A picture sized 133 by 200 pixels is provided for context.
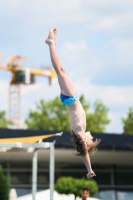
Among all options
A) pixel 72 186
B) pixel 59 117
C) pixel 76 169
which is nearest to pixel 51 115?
pixel 59 117

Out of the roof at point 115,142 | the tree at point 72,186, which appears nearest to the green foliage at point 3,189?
the tree at point 72,186

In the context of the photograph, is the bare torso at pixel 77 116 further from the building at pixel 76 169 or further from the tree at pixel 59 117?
the tree at pixel 59 117

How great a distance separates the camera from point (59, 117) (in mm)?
66000

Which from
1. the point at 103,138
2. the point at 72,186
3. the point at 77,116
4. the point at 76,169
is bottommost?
the point at 76,169

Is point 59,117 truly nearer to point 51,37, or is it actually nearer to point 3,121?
point 3,121

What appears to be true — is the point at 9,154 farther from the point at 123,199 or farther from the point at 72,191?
the point at 72,191

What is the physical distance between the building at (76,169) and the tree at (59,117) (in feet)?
89.7

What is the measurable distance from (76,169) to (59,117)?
2900cm

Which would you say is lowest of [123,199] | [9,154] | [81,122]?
[123,199]

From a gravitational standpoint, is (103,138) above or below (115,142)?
above

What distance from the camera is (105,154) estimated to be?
116 feet

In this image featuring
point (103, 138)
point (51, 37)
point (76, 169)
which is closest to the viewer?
point (51, 37)

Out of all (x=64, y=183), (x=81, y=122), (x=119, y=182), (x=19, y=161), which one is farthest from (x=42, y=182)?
(x=81, y=122)

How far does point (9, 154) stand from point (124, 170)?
675 centimetres
